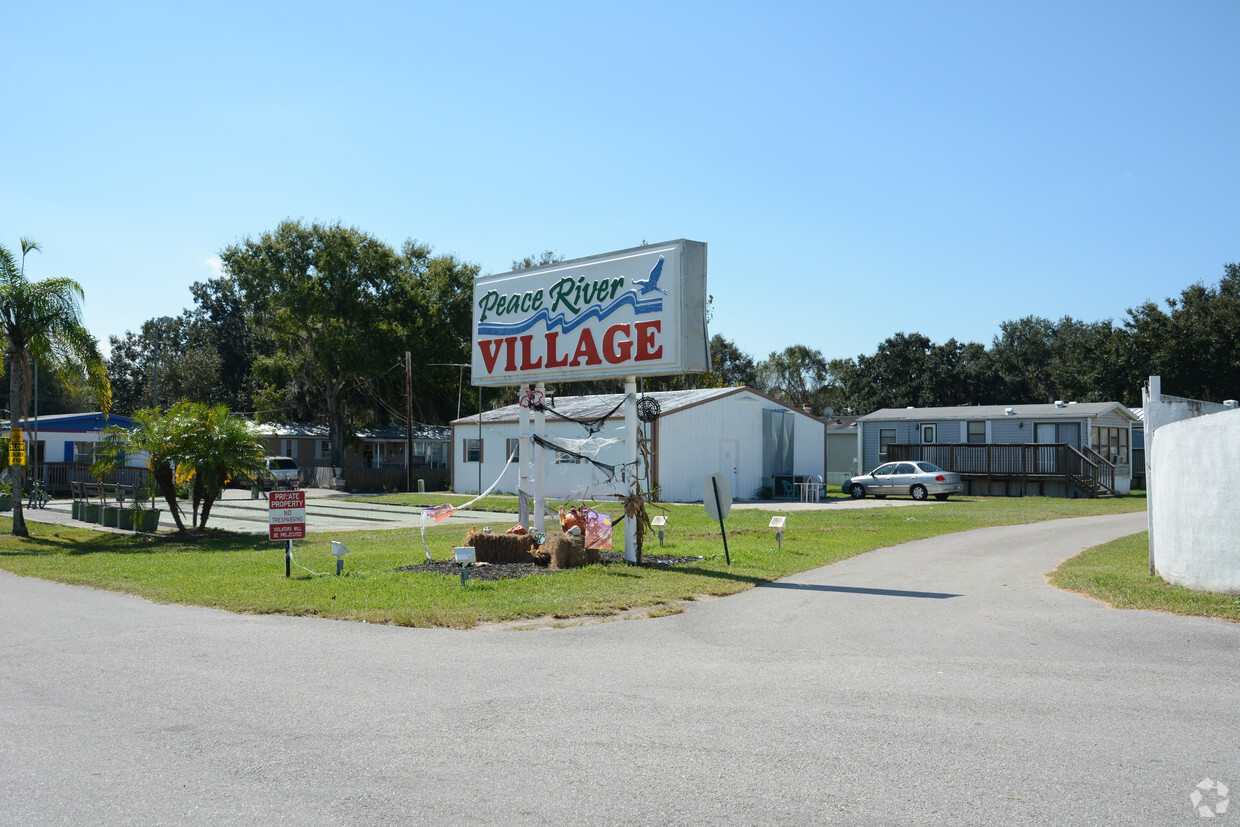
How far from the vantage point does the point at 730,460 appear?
33031 mm

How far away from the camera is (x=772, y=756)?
199 inches

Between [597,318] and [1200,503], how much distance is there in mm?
8351

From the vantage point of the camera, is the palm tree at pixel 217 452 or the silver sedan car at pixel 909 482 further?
the silver sedan car at pixel 909 482

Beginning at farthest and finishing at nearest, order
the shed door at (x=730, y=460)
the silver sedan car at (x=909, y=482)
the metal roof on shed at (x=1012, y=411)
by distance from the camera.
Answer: the metal roof on shed at (x=1012, y=411) < the silver sedan car at (x=909, y=482) < the shed door at (x=730, y=460)

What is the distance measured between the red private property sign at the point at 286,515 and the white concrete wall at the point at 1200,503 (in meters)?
11.1

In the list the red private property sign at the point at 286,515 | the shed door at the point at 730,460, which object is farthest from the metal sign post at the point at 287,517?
the shed door at the point at 730,460

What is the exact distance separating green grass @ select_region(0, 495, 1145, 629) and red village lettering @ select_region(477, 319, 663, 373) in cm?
270

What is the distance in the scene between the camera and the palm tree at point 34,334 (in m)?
20.5

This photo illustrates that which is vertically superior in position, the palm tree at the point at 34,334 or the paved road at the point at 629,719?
the palm tree at the point at 34,334

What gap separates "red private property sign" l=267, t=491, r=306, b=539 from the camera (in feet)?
41.3

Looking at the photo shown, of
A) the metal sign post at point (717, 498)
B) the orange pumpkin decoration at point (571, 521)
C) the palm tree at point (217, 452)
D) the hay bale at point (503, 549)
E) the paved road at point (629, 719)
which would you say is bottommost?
the paved road at point (629, 719)

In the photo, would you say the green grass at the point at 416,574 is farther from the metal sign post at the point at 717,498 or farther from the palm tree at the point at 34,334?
the palm tree at the point at 34,334

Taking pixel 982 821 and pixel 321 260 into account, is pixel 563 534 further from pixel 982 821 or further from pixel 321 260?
pixel 321 260

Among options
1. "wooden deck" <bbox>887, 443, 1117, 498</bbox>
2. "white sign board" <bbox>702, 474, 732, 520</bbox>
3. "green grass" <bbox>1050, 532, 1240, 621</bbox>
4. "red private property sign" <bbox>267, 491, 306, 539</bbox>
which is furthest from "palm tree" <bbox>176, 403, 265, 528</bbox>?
"wooden deck" <bbox>887, 443, 1117, 498</bbox>
